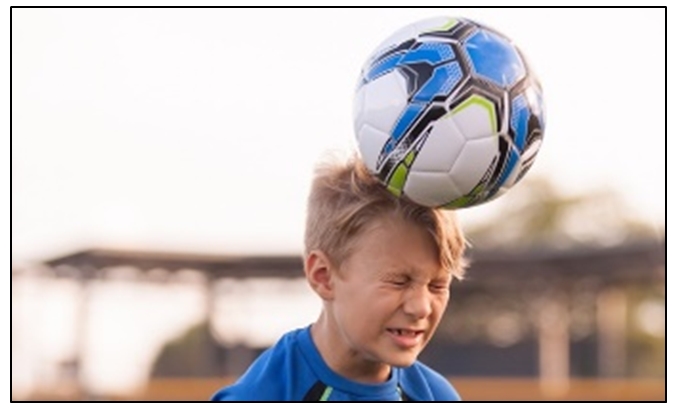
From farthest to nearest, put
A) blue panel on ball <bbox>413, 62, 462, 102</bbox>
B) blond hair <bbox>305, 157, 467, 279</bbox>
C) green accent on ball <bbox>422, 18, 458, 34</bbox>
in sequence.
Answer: blond hair <bbox>305, 157, 467, 279</bbox> < green accent on ball <bbox>422, 18, 458, 34</bbox> < blue panel on ball <bbox>413, 62, 462, 102</bbox>

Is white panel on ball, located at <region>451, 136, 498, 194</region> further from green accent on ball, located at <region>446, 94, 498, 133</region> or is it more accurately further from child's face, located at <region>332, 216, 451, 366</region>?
child's face, located at <region>332, 216, 451, 366</region>

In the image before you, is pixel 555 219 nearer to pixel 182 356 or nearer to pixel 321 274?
pixel 182 356

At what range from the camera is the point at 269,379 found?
5.95 metres

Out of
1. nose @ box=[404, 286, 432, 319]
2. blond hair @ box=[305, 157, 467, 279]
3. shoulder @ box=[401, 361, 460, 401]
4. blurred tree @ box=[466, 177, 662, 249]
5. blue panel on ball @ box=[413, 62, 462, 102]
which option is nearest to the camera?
blue panel on ball @ box=[413, 62, 462, 102]

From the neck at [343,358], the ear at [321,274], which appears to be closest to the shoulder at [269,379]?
the neck at [343,358]

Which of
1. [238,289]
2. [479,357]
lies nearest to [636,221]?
[479,357]

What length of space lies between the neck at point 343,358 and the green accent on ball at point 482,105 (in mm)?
1305

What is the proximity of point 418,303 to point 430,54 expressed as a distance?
44.2 inches

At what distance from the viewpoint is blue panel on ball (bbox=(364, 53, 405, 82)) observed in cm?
541

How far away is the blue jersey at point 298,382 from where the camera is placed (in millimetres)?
5879

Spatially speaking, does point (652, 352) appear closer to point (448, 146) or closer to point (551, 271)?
point (551, 271)

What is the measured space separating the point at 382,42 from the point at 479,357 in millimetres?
33280

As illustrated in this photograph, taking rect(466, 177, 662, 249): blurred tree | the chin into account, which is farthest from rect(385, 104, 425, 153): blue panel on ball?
rect(466, 177, 662, 249): blurred tree

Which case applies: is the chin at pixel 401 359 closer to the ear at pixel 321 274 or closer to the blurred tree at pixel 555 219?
the ear at pixel 321 274
